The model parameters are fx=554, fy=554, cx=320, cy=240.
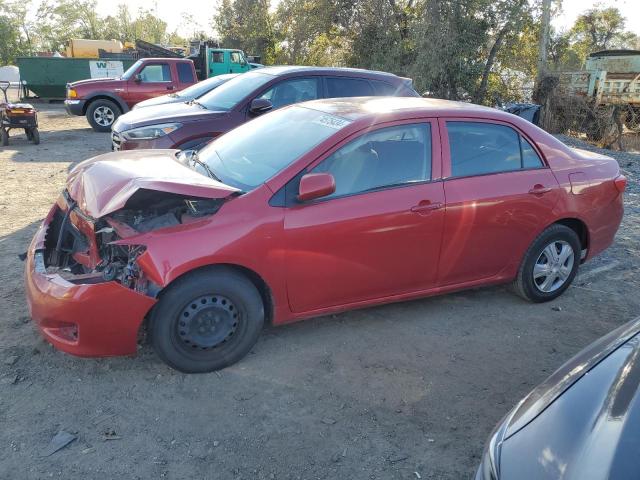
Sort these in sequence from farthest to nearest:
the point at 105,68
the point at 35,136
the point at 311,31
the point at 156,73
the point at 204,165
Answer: the point at 311,31
the point at 105,68
the point at 156,73
the point at 35,136
the point at 204,165

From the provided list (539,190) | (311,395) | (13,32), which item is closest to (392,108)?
(539,190)

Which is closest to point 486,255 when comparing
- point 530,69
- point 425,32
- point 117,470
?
point 117,470

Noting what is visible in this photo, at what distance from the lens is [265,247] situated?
136 inches

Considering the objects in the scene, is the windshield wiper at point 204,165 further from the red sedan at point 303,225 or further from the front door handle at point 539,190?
A: the front door handle at point 539,190

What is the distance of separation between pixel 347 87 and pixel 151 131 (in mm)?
2671

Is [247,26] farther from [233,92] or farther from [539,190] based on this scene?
[539,190]

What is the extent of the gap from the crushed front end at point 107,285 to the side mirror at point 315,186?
0.54 metres

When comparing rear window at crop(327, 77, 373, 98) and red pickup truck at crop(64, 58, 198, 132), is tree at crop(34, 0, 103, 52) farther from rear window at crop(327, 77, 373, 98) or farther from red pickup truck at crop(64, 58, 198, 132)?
rear window at crop(327, 77, 373, 98)

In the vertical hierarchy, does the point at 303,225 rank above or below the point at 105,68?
below

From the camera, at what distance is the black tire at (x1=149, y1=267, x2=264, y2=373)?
10.8 ft

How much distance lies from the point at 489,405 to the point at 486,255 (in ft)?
4.25

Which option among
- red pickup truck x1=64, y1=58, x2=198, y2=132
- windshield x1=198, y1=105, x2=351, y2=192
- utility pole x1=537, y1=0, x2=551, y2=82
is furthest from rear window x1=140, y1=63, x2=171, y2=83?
utility pole x1=537, y1=0, x2=551, y2=82

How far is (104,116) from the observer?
1376 cm

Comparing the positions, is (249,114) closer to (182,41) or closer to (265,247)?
(265,247)
